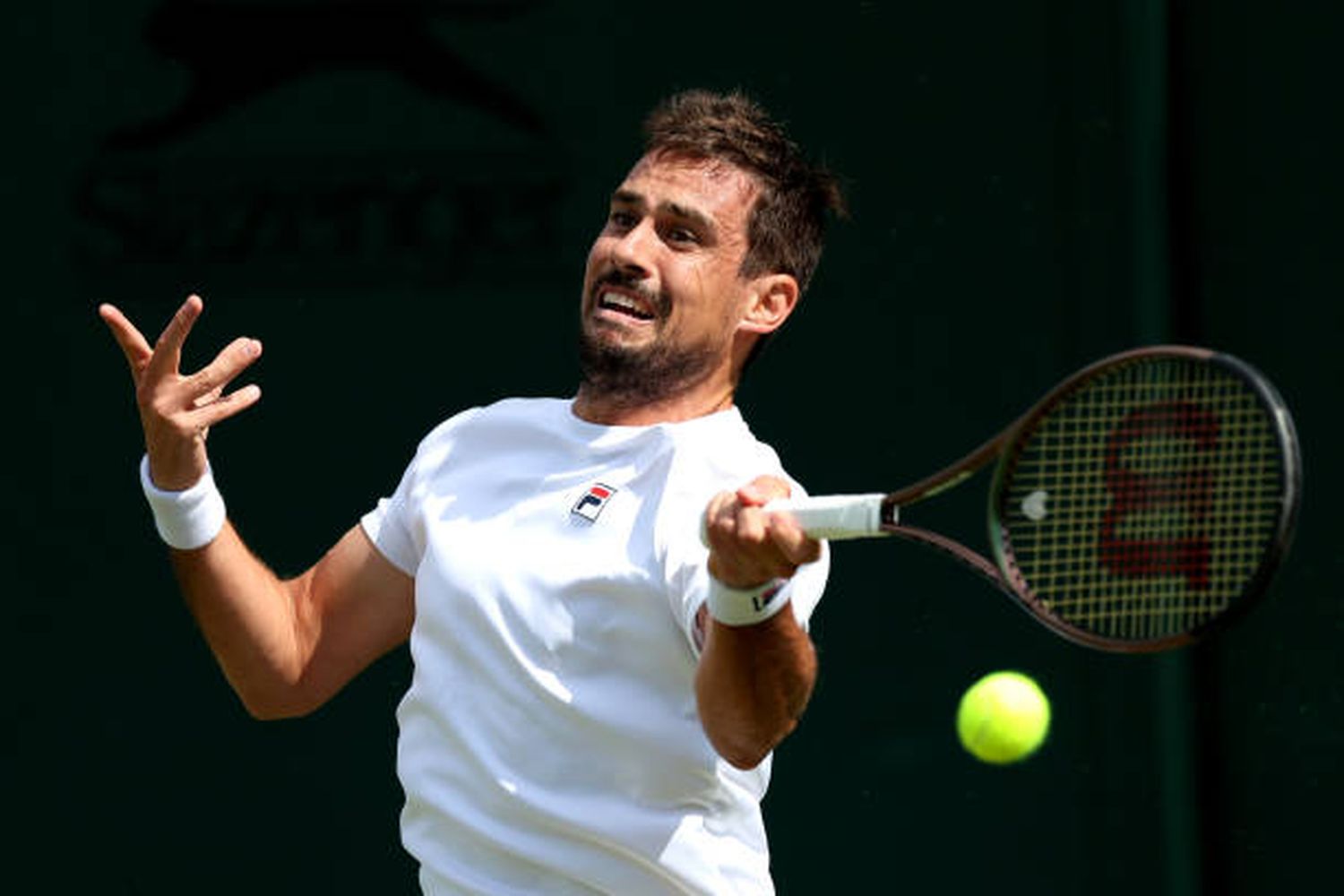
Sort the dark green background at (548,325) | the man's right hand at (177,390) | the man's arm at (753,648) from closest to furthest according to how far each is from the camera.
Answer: the man's arm at (753,648) < the man's right hand at (177,390) < the dark green background at (548,325)

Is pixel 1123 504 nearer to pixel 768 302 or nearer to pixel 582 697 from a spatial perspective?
pixel 768 302

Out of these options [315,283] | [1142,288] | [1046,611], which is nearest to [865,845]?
[1142,288]

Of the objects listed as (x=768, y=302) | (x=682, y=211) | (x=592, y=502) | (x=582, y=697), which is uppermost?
(x=682, y=211)

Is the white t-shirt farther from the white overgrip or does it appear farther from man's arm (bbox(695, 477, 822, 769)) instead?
the white overgrip

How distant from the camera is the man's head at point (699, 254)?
3488mm

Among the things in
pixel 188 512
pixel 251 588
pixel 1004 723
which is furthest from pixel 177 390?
pixel 1004 723

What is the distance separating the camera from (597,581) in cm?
327

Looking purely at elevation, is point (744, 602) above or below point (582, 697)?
above

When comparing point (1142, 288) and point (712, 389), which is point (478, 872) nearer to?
point (712, 389)

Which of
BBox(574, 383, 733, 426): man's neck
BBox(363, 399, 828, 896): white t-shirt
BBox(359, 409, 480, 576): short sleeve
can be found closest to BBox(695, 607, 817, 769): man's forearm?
BBox(363, 399, 828, 896): white t-shirt

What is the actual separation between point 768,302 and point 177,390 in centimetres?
85

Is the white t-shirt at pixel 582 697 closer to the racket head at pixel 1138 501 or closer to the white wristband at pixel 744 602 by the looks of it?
the white wristband at pixel 744 602

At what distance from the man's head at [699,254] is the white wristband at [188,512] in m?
0.54

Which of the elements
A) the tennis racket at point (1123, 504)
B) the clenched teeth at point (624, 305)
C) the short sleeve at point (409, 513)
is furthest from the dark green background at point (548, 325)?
the clenched teeth at point (624, 305)
